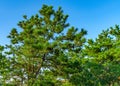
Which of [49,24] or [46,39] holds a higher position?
[49,24]

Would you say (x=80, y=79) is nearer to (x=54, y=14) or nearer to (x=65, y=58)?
(x=65, y=58)

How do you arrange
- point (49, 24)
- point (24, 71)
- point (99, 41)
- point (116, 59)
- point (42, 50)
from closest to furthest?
1. point (42, 50)
2. point (24, 71)
3. point (49, 24)
4. point (116, 59)
5. point (99, 41)

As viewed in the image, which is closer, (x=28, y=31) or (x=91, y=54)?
(x=28, y=31)

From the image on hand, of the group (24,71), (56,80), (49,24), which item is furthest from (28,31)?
(56,80)

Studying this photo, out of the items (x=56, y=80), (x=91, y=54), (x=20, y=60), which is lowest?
(x=56, y=80)

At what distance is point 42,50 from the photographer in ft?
86.8

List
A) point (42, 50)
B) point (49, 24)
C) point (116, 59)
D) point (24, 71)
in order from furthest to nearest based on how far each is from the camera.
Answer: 1. point (116, 59)
2. point (49, 24)
3. point (24, 71)
4. point (42, 50)

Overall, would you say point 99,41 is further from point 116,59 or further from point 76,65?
point 76,65

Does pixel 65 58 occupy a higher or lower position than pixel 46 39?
lower

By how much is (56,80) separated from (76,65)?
2179mm

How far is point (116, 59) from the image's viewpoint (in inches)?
1423

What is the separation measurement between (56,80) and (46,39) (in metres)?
4.10

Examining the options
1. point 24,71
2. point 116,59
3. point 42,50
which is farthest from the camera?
point 116,59

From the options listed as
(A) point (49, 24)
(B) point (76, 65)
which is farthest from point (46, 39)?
(B) point (76, 65)
